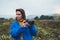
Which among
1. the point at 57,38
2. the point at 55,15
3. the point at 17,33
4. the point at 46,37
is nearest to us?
the point at 17,33

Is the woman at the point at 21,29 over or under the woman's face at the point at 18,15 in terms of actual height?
under

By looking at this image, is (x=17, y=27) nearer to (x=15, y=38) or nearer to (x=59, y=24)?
(x=15, y=38)

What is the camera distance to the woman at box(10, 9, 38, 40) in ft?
18.2

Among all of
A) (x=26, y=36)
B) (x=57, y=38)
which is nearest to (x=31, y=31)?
(x=26, y=36)

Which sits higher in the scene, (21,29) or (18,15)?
(18,15)

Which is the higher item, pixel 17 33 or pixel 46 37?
pixel 17 33

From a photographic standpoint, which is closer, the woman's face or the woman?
the woman

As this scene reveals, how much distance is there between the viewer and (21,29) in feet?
18.1

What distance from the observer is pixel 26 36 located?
571cm

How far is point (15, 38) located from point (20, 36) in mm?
102

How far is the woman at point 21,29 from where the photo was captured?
555cm

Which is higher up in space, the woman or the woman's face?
the woman's face

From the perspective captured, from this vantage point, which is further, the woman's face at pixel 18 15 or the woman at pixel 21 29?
the woman's face at pixel 18 15

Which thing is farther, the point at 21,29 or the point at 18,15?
the point at 18,15
